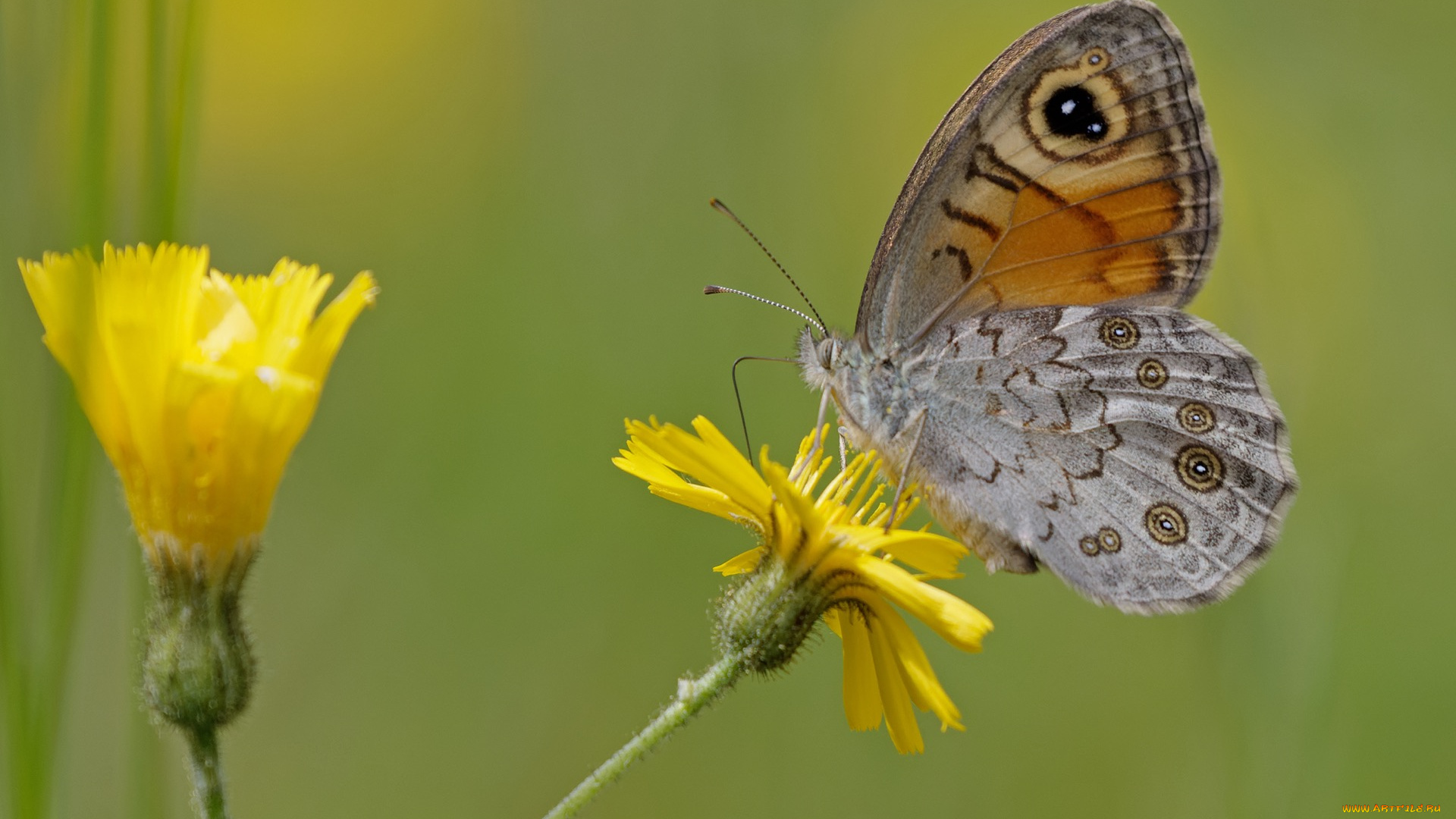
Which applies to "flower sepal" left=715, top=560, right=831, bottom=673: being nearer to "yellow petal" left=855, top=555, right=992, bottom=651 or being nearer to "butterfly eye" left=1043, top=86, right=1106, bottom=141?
"yellow petal" left=855, top=555, right=992, bottom=651

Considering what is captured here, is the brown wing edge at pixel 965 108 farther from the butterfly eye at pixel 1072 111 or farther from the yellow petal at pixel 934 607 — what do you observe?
the yellow petal at pixel 934 607

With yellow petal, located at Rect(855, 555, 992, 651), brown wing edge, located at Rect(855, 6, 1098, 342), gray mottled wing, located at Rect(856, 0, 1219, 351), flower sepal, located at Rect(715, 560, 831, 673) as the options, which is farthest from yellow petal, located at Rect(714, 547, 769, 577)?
brown wing edge, located at Rect(855, 6, 1098, 342)

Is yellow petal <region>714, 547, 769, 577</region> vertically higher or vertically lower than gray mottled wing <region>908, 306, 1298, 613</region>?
lower

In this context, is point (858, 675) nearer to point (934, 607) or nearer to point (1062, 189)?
point (934, 607)

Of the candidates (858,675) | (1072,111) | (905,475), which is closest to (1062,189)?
(1072,111)

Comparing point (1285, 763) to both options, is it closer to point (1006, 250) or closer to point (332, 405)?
point (1006, 250)

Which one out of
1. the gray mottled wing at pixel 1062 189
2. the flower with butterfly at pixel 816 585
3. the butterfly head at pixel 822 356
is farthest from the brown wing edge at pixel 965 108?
the flower with butterfly at pixel 816 585
